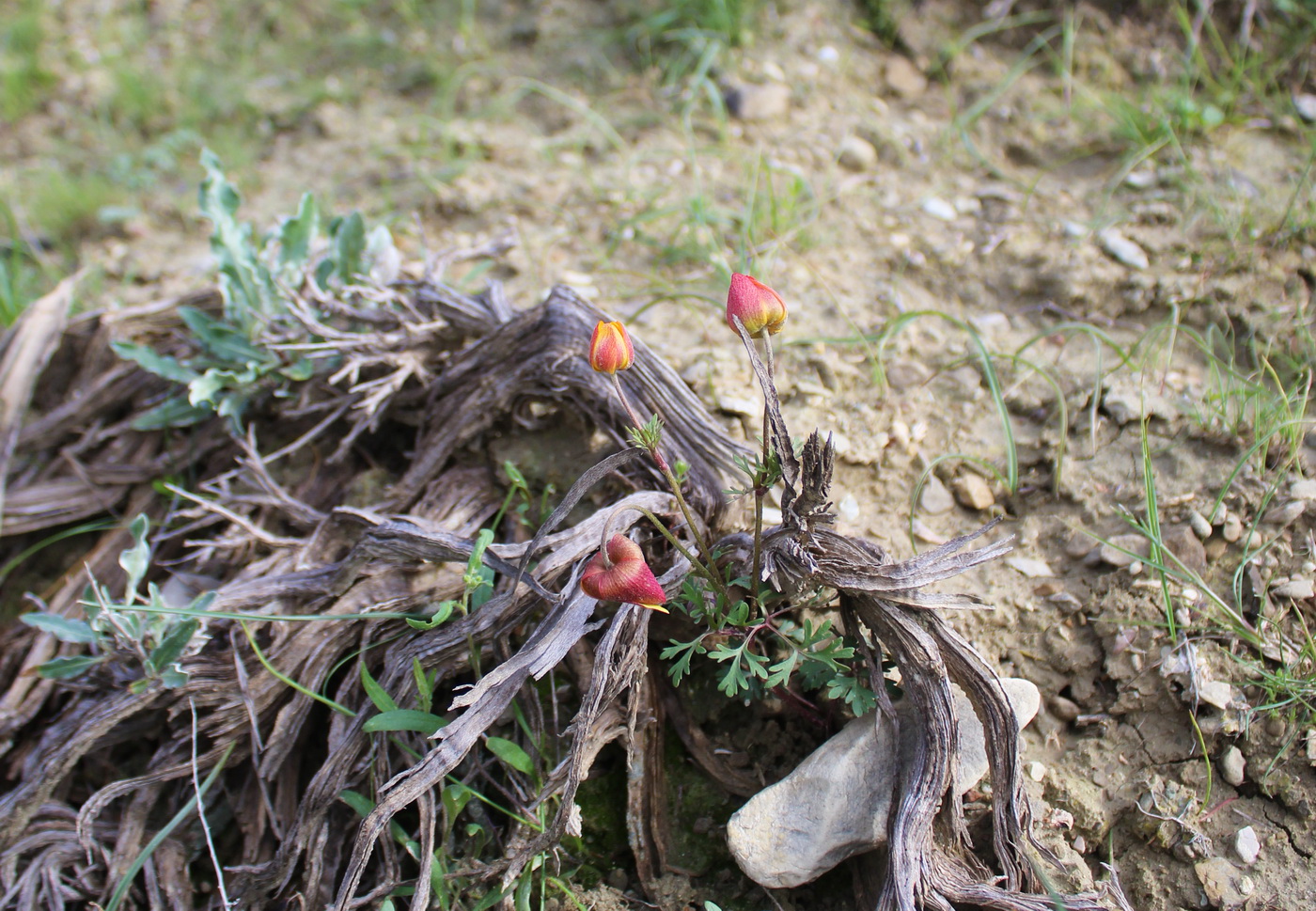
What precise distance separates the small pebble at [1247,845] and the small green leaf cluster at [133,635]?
2.13 m

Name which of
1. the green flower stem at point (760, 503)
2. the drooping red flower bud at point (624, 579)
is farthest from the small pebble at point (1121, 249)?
the drooping red flower bud at point (624, 579)

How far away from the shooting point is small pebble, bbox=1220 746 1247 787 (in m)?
1.68

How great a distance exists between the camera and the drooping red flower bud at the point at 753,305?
141 centimetres

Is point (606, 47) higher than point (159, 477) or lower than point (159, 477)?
higher

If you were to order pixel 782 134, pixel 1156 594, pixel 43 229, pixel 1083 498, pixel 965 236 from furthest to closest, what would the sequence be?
pixel 43 229 < pixel 782 134 < pixel 965 236 < pixel 1083 498 < pixel 1156 594

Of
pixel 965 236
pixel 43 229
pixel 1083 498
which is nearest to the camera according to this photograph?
pixel 1083 498

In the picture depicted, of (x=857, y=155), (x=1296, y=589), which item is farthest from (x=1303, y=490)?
(x=857, y=155)

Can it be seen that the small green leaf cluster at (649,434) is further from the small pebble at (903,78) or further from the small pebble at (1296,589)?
the small pebble at (903,78)

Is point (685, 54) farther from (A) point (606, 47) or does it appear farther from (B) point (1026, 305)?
(B) point (1026, 305)

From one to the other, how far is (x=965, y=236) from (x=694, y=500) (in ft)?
4.57

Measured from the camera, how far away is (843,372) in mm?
2289

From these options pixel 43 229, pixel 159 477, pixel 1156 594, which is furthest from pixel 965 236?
pixel 43 229

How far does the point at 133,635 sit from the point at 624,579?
50.4 inches

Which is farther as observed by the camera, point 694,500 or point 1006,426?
point 1006,426
